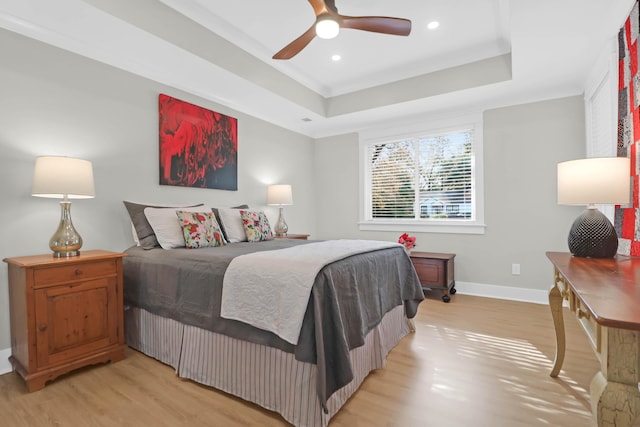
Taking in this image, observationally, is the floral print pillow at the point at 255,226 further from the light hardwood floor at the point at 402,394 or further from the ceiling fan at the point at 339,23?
the ceiling fan at the point at 339,23

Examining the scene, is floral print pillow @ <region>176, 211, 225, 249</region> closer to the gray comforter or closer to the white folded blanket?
the gray comforter

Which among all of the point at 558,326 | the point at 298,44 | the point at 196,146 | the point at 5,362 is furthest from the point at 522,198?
the point at 5,362

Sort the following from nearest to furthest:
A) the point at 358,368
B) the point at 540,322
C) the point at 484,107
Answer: the point at 358,368
the point at 540,322
the point at 484,107

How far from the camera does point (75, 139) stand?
258 centimetres

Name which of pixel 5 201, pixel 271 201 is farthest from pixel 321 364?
pixel 271 201

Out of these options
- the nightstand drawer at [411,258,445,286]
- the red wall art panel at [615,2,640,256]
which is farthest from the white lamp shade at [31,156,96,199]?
the red wall art panel at [615,2,640,256]

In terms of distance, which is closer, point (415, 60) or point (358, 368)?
point (358, 368)

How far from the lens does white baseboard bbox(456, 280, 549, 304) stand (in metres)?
3.75

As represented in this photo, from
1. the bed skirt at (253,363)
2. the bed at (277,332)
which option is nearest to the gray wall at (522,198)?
the bed at (277,332)

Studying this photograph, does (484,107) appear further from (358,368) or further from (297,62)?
(358,368)

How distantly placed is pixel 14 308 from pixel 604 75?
4959 mm

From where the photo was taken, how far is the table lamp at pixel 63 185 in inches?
83.1

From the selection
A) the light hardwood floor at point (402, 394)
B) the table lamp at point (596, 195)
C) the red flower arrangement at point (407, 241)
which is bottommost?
the light hardwood floor at point (402, 394)

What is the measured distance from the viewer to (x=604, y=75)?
2799 millimetres
